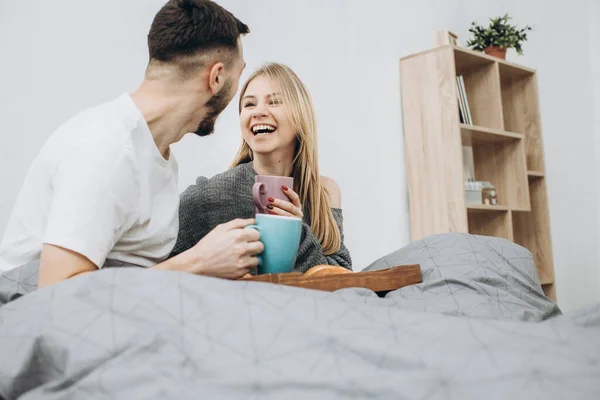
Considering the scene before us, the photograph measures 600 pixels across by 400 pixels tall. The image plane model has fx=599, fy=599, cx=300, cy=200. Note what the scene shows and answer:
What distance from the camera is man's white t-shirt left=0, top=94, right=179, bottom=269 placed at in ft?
2.92

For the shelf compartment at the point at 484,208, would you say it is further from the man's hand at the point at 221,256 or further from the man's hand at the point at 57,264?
the man's hand at the point at 57,264

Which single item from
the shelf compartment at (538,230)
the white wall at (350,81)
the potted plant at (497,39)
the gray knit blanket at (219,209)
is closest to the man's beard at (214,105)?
the gray knit blanket at (219,209)

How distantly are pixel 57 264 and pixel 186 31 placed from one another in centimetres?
57

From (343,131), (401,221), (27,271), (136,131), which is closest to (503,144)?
(401,221)

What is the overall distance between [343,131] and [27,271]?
2041mm

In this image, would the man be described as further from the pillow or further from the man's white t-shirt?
the pillow

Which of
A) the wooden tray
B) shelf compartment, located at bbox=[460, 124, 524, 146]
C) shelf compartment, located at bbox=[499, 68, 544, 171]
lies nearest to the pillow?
the wooden tray

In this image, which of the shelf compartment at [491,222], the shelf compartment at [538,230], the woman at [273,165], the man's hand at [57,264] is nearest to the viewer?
the man's hand at [57,264]

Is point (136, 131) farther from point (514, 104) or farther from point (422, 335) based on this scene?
point (514, 104)

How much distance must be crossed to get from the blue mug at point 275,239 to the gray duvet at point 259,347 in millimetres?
310

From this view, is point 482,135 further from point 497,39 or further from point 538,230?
point 538,230

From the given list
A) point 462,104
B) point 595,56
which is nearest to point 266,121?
point 462,104

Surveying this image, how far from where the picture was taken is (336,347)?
580mm

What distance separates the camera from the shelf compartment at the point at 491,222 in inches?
124
